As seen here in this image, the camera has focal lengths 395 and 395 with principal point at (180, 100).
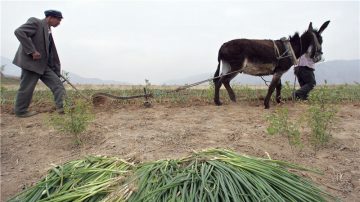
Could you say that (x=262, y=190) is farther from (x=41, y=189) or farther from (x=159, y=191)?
(x=41, y=189)

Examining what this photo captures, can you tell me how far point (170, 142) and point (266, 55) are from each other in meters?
3.16

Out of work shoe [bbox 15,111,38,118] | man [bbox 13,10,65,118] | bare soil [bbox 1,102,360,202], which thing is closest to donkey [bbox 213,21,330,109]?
bare soil [bbox 1,102,360,202]

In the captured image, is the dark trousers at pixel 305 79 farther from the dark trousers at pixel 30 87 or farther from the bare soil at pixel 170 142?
the dark trousers at pixel 30 87

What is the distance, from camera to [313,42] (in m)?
7.10

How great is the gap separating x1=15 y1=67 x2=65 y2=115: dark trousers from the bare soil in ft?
0.85

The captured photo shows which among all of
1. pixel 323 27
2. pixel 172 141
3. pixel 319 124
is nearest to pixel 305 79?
pixel 323 27

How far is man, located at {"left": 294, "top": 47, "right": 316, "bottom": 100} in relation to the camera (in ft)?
24.6

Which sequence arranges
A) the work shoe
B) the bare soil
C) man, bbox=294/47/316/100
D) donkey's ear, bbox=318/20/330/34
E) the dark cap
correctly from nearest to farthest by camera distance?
the bare soil
the dark cap
the work shoe
donkey's ear, bbox=318/20/330/34
man, bbox=294/47/316/100

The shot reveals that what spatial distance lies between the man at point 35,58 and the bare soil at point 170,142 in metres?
0.38

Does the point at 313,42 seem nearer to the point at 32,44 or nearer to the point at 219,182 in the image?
the point at 32,44

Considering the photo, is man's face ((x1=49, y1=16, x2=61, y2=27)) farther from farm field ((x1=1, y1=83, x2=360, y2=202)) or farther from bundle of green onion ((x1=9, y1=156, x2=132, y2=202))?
bundle of green onion ((x1=9, y1=156, x2=132, y2=202))

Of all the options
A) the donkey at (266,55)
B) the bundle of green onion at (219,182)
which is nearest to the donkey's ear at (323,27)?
the donkey at (266,55)

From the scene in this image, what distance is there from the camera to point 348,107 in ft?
22.6

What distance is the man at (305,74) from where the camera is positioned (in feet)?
24.6
